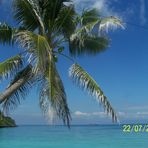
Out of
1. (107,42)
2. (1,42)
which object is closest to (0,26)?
(1,42)

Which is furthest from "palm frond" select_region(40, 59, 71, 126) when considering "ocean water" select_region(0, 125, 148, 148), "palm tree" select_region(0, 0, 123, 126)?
"ocean water" select_region(0, 125, 148, 148)

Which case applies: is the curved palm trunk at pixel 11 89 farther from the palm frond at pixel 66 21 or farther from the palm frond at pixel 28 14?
the palm frond at pixel 66 21

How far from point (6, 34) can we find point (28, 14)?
757mm

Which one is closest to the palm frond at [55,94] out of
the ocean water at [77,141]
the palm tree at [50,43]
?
the palm tree at [50,43]

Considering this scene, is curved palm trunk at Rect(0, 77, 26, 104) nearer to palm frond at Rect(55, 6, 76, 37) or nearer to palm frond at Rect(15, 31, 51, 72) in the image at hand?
palm frond at Rect(15, 31, 51, 72)

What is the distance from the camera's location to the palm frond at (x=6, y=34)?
1168cm

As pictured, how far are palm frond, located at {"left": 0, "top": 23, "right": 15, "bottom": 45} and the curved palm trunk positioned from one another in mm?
1267

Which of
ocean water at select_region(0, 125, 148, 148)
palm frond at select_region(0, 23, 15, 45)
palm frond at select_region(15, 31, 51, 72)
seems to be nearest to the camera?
palm frond at select_region(15, 31, 51, 72)

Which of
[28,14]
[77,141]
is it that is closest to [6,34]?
[28,14]

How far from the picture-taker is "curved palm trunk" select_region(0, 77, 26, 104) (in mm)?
10567

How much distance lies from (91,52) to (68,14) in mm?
1385

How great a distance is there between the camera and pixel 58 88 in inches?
415

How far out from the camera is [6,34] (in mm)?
11805

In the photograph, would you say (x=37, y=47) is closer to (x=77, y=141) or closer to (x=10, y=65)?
(x=10, y=65)
